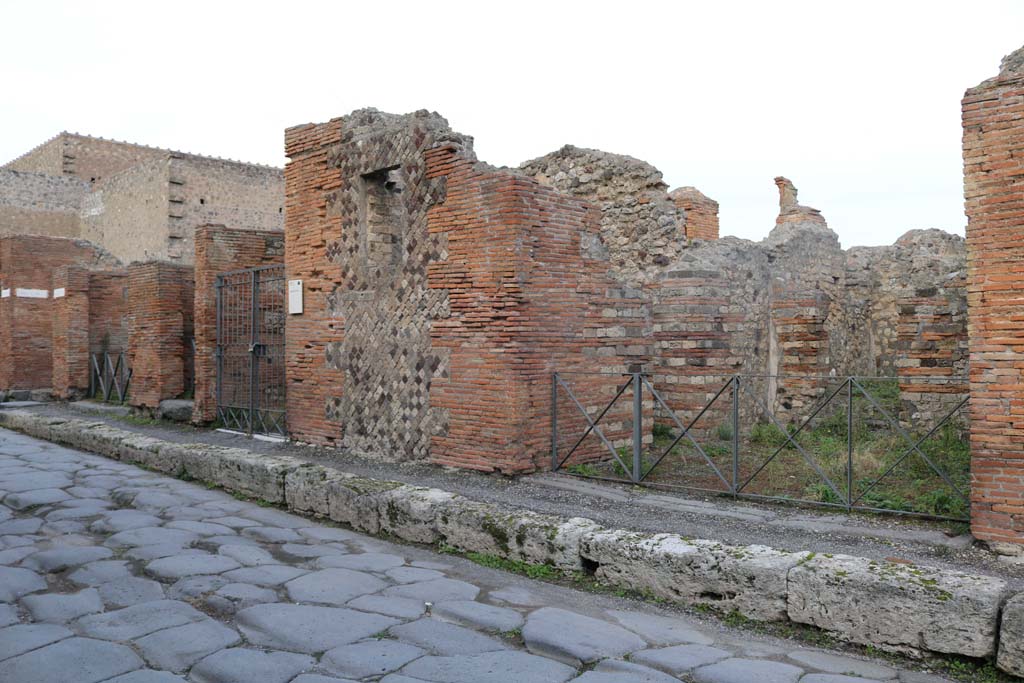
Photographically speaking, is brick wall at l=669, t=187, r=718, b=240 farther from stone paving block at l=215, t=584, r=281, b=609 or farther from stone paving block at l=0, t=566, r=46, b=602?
stone paving block at l=0, t=566, r=46, b=602

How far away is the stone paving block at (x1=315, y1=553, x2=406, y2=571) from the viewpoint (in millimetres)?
4945

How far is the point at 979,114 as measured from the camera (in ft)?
15.4

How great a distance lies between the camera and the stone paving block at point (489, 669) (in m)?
3.25

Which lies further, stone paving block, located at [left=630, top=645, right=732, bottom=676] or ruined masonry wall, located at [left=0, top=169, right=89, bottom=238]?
ruined masonry wall, located at [left=0, top=169, right=89, bottom=238]

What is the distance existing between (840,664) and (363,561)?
2830mm

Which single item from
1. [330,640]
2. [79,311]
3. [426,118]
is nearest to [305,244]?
[426,118]

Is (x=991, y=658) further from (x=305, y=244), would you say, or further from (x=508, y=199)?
(x=305, y=244)

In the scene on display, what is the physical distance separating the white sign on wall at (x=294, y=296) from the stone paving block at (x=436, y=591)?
16.8 feet

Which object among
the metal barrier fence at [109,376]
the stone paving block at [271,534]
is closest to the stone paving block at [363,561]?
the stone paving block at [271,534]

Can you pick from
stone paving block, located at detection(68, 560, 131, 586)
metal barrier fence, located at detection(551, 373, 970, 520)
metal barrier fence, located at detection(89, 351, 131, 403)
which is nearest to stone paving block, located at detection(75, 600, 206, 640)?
stone paving block, located at detection(68, 560, 131, 586)

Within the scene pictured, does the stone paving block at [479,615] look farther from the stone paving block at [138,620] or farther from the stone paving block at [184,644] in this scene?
the stone paving block at [138,620]

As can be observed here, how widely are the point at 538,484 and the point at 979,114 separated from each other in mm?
4003

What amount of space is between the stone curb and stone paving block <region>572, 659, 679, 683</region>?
98 centimetres

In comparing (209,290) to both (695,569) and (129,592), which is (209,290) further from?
(695,569)
